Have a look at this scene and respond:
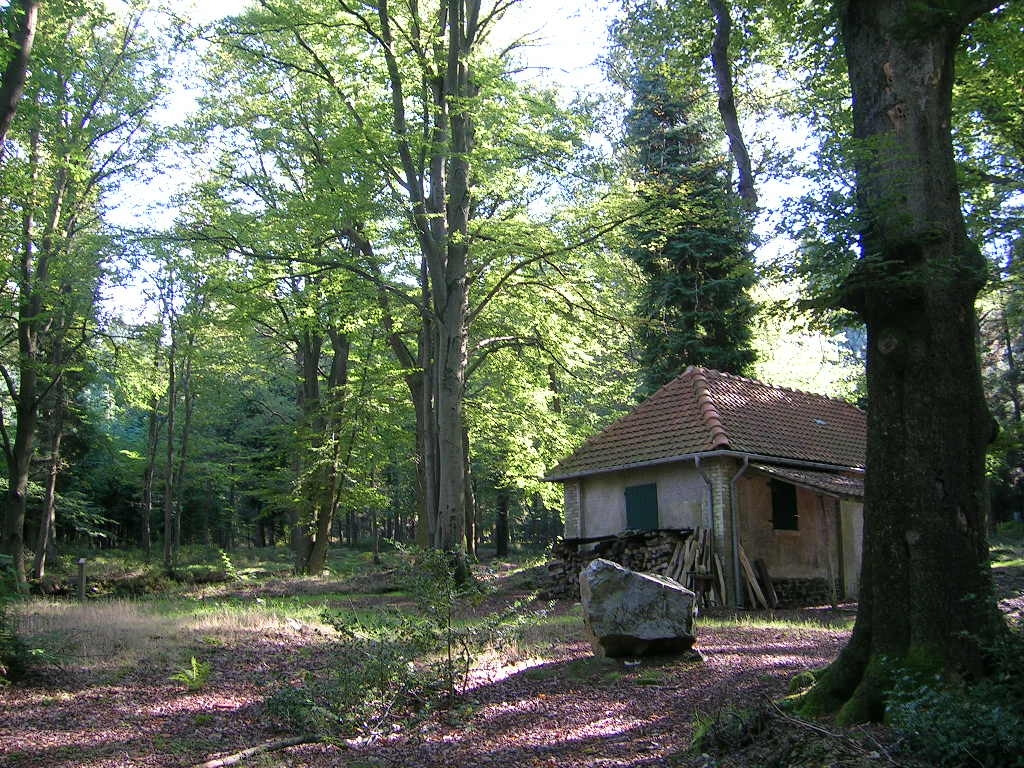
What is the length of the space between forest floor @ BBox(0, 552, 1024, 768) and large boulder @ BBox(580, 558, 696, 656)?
20 cm

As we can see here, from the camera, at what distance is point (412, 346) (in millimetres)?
27844

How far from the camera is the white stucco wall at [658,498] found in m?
17.7

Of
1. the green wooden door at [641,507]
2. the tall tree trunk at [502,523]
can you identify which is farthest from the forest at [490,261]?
the tall tree trunk at [502,523]

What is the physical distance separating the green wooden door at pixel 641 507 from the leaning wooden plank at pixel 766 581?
92.1 inches

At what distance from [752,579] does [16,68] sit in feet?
48.0

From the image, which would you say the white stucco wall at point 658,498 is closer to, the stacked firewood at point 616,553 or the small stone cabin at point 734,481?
the small stone cabin at point 734,481

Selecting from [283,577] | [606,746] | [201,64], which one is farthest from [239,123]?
[606,746]

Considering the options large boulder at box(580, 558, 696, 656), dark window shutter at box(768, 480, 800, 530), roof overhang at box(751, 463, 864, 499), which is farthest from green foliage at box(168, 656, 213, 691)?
dark window shutter at box(768, 480, 800, 530)

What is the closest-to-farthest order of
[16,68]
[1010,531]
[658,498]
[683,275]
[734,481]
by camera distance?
[16,68]
[734,481]
[658,498]
[683,275]
[1010,531]

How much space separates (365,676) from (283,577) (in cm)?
1958

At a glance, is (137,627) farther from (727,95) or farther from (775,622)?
(727,95)

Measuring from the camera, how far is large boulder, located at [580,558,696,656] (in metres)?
9.19

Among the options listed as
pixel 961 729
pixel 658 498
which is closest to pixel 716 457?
pixel 658 498

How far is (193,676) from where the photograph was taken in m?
7.93
